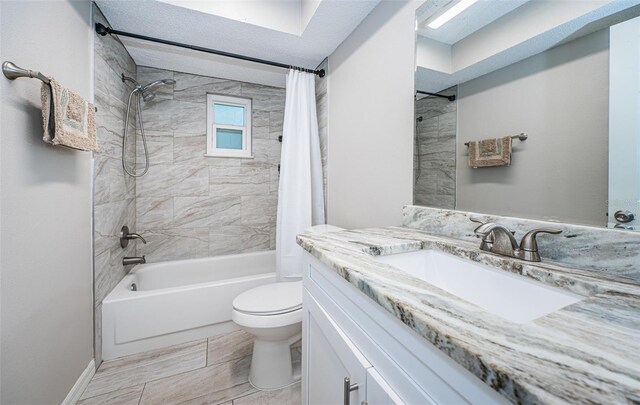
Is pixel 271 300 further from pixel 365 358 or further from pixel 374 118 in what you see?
pixel 374 118

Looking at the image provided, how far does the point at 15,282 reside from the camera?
929 millimetres

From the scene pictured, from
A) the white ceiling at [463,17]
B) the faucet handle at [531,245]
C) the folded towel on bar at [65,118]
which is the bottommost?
the faucet handle at [531,245]

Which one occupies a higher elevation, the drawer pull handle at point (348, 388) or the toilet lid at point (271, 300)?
the drawer pull handle at point (348, 388)

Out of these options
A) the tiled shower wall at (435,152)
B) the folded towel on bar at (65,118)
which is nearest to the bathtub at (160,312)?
the folded towel on bar at (65,118)

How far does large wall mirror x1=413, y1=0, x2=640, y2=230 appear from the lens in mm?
648

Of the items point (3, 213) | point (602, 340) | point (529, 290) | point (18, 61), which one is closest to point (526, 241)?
point (529, 290)

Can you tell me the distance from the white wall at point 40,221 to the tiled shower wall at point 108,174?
131mm

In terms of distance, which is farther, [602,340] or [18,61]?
[18,61]

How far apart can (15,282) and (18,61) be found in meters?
0.84

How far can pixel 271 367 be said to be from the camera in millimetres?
1428

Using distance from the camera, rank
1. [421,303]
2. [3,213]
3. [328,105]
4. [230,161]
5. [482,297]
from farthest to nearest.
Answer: [230,161], [328,105], [3,213], [482,297], [421,303]

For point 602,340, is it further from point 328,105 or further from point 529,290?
point 328,105

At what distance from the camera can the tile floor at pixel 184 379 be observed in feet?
4.36

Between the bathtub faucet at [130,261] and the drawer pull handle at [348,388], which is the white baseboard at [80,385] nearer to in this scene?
the bathtub faucet at [130,261]
